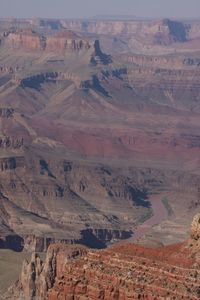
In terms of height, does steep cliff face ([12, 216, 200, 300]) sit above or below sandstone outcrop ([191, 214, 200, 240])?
below

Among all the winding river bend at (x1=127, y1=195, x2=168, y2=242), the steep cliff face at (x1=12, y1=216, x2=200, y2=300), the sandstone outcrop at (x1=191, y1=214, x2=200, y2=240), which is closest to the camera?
the steep cliff face at (x1=12, y1=216, x2=200, y2=300)

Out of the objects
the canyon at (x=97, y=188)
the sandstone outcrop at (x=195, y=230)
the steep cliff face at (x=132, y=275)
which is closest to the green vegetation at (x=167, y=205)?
the canyon at (x=97, y=188)

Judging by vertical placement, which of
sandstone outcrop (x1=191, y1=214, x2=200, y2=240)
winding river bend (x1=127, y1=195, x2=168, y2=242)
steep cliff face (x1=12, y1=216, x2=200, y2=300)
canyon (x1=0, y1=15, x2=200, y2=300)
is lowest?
winding river bend (x1=127, y1=195, x2=168, y2=242)

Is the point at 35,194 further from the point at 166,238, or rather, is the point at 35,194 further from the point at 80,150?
the point at 80,150

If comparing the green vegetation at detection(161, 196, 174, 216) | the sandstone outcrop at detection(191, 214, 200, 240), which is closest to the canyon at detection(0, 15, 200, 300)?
the sandstone outcrop at detection(191, 214, 200, 240)

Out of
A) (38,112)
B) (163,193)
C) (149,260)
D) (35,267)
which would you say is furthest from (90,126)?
(149,260)

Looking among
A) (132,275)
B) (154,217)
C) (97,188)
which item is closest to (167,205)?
(154,217)

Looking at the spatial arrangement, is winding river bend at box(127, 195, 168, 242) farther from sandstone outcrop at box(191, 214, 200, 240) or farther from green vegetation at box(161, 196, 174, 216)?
sandstone outcrop at box(191, 214, 200, 240)

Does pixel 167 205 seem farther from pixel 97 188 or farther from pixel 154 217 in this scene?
pixel 97 188
